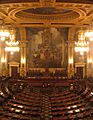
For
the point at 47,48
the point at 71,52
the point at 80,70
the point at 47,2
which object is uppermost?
the point at 47,2

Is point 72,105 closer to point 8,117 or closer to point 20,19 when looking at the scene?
point 8,117

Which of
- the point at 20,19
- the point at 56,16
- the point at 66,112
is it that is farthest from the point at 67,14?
the point at 66,112

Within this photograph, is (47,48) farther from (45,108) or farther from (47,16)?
(45,108)

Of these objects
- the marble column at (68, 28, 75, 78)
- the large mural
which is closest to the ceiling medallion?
the large mural

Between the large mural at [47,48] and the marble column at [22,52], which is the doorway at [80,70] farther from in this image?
the marble column at [22,52]

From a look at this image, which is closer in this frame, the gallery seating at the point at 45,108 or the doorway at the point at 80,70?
the gallery seating at the point at 45,108

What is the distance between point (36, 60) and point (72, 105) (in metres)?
14.6

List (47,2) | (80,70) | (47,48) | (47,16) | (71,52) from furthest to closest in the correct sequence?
(80,70) < (71,52) < (47,48) < (47,16) < (47,2)

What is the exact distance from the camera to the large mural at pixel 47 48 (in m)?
26.4

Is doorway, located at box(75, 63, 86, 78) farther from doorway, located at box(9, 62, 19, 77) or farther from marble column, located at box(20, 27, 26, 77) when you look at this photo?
doorway, located at box(9, 62, 19, 77)

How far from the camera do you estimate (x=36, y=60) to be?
26.5 m

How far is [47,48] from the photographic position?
26281 mm

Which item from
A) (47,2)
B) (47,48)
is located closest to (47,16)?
(47,48)

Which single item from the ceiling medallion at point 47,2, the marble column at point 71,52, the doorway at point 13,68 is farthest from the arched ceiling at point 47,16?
the doorway at point 13,68
